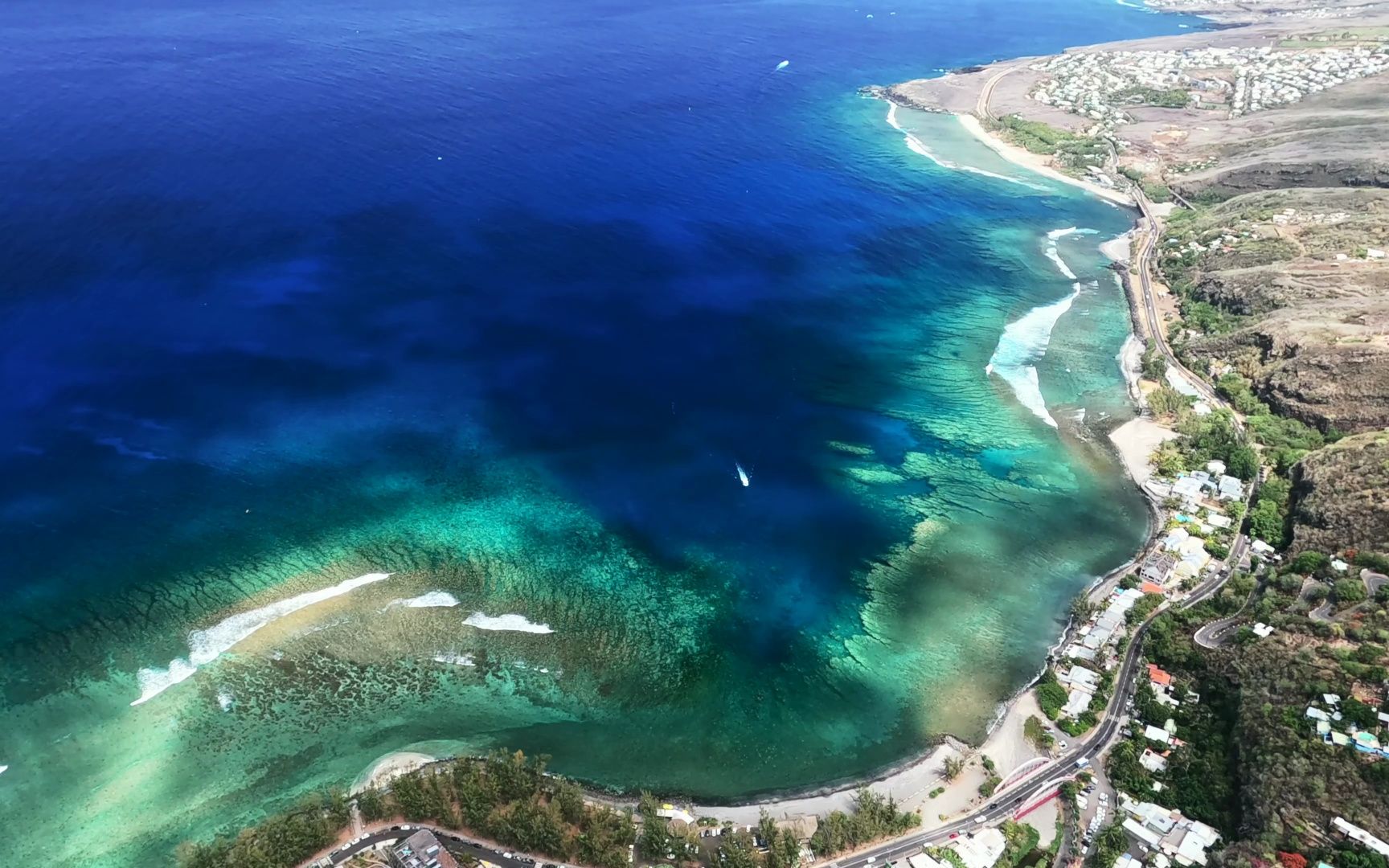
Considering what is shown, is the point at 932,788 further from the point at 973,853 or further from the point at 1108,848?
the point at 1108,848

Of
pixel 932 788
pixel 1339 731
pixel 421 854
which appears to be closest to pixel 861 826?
pixel 932 788

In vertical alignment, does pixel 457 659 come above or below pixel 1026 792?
below

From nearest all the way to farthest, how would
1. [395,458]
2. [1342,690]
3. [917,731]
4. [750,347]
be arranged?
1. [1342,690]
2. [917,731]
3. [395,458]
4. [750,347]

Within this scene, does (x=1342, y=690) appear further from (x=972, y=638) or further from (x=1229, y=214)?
(x=1229, y=214)

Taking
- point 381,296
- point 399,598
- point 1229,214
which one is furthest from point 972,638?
point 1229,214

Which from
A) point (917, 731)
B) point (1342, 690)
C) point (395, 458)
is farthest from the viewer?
point (395, 458)

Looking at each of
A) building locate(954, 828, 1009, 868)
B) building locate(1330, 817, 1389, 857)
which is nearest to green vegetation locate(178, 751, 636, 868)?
building locate(954, 828, 1009, 868)

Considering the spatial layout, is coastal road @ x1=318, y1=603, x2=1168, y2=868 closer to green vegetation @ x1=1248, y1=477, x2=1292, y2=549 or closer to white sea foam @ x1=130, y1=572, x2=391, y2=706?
white sea foam @ x1=130, y1=572, x2=391, y2=706
